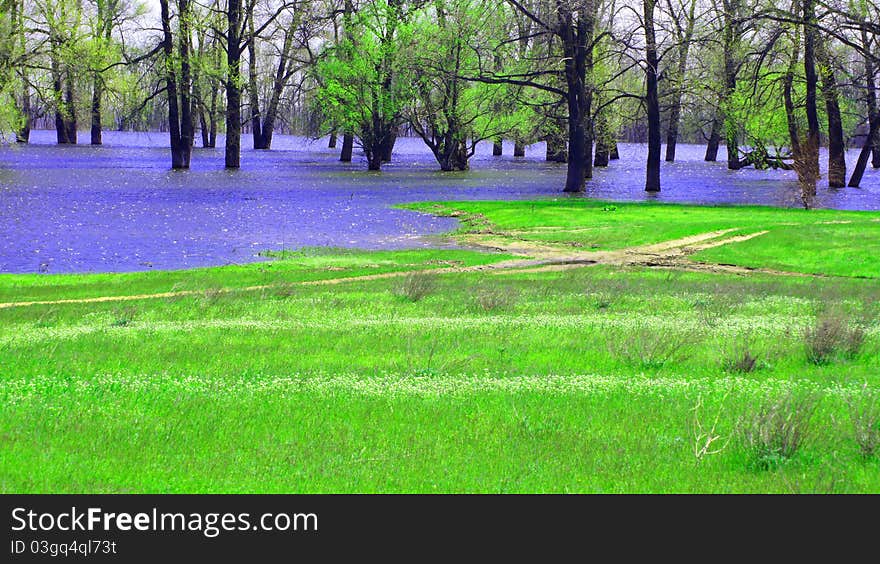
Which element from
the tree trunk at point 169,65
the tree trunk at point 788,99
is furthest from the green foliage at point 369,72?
the tree trunk at point 788,99

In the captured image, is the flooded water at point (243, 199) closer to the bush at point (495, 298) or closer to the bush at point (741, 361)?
the bush at point (495, 298)

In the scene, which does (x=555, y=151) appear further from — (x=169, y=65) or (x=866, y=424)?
(x=866, y=424)

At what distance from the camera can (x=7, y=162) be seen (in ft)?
227

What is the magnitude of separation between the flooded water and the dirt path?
14.7 feet

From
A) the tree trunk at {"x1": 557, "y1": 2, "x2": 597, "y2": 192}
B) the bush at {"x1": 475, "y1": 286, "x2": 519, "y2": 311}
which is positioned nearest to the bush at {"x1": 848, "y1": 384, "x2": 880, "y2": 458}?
the bush at {"x1": 475, "y1": 286, "x2": 519, "y2": 311}

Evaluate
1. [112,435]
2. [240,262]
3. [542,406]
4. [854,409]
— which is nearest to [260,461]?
[112,435]

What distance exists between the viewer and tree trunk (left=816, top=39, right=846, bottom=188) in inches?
1830

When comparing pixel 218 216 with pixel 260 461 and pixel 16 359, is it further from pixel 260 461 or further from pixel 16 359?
pixel 260 461

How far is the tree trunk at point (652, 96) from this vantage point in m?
43.6

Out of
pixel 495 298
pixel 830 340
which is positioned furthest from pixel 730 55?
pixel 830 340

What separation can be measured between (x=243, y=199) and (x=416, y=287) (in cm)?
2932

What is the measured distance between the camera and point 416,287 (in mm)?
18750

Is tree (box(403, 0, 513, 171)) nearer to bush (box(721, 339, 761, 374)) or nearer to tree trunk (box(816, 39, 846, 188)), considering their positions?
tree trunk (box(816, 39, 846, 188))

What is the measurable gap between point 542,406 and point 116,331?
7363mm
